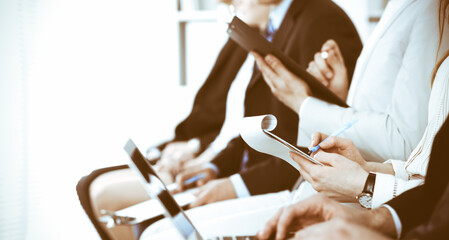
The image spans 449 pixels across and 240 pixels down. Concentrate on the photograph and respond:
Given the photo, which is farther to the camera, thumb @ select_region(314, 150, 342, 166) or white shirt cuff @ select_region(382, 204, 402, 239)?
thumb @ select_region(314, 150, 342, 166)

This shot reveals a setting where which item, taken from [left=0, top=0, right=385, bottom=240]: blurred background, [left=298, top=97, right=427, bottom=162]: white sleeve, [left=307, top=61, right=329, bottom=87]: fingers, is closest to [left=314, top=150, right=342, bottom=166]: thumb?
[left=298, top=97, right=427, bottom=162]: white sleeve

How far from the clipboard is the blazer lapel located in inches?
12.0

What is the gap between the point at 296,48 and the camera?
3.87ft

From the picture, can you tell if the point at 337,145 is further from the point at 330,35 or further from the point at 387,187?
the point at 330,35

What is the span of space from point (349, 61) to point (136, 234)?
864mm

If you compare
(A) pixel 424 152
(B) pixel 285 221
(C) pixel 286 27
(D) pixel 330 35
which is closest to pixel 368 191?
(A) pixel 424 152

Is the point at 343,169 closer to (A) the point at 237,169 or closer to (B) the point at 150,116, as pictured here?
(A) the point at 237,169

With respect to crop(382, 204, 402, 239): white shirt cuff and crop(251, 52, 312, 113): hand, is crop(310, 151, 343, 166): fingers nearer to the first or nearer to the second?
crop(382, 204, 402, 239): white shirt cuff

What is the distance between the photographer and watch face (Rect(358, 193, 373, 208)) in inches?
25.4

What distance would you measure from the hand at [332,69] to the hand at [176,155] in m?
0.85

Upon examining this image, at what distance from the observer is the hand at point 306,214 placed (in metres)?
0.48

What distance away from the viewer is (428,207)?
0.52m

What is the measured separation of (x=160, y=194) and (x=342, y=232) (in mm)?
303

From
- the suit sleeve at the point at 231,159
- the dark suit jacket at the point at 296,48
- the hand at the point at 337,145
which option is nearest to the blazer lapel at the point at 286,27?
the dark suit jacket at the point at 296,48
